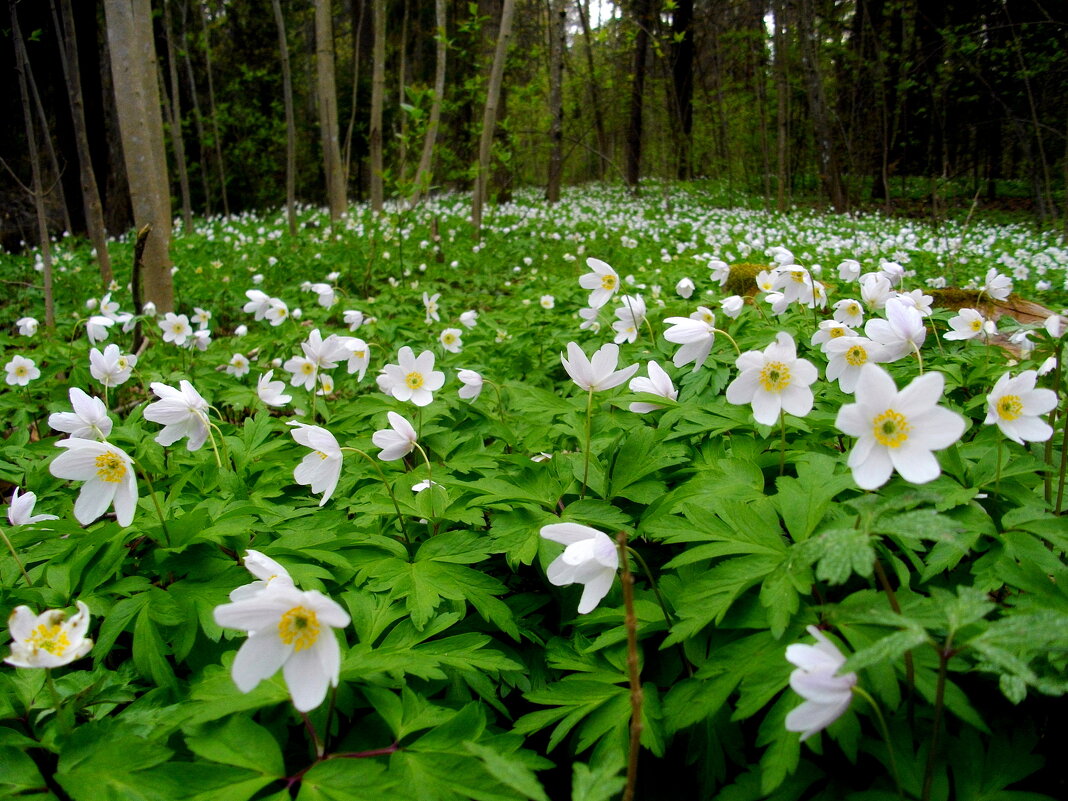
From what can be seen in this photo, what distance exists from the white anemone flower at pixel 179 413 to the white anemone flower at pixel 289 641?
1.11 metres

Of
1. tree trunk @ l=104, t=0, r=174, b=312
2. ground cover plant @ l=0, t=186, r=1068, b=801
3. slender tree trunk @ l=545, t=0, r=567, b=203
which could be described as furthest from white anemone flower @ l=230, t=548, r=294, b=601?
slender tree trunk @ l=545, t=0, r=567, b=203

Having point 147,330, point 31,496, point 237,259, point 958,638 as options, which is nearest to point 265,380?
point 31,496

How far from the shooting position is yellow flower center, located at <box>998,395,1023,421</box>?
1.44 meters

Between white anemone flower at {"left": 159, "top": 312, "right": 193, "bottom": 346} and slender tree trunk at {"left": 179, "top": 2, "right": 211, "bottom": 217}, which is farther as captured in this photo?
slender tree trunk at {"left": 179, "top": 2, "right": 211, "bottom": 217}

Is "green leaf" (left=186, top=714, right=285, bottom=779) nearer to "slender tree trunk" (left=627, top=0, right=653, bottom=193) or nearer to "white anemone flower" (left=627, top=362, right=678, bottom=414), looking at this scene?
"white anemone flower" (left=627, top=362, right=678, bottom=414)

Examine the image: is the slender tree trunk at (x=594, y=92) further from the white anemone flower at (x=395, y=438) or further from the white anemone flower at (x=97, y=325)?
the white anemone flower at (x=395, y=438)

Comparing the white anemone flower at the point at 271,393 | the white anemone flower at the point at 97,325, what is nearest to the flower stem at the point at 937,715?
the white anemone flower at the point at 271,393

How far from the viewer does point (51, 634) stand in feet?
3.85

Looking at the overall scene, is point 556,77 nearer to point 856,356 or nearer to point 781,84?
point 781,84

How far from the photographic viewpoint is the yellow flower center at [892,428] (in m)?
1.16

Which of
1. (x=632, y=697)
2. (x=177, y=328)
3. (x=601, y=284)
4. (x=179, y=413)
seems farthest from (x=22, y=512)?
(x=177, y=328)

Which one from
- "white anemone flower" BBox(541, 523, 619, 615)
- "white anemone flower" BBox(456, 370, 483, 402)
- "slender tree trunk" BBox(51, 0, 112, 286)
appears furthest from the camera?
"slender tree trunk" BBox(51, 0, 112, 286)

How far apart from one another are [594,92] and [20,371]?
19.1 m

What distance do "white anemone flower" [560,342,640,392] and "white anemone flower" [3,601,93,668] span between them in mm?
1281
